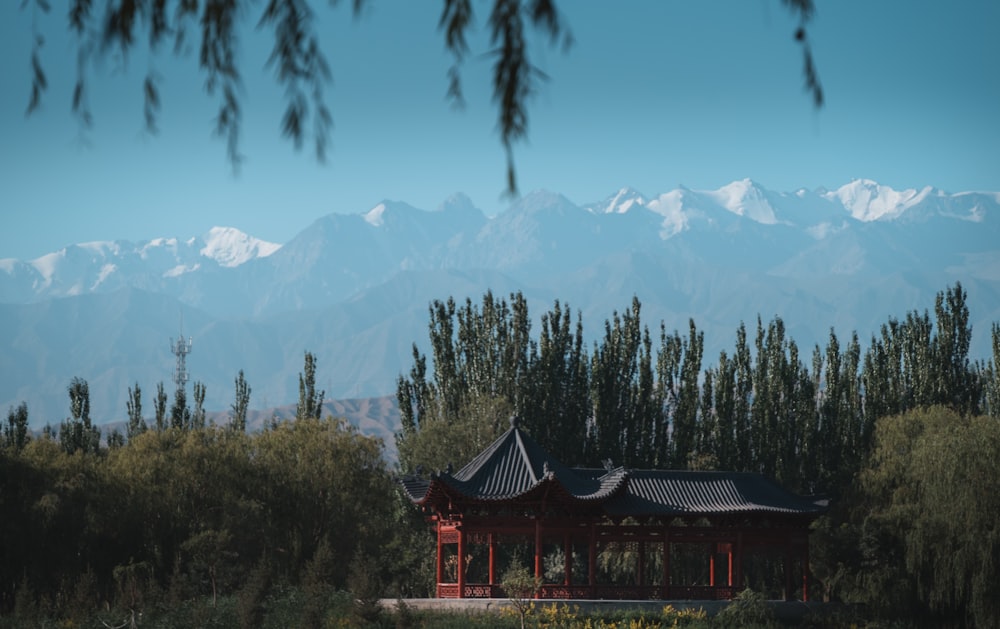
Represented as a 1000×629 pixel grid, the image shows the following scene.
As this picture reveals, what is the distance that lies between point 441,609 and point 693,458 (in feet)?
55.2

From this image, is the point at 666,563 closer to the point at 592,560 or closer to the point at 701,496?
the point at 592,560

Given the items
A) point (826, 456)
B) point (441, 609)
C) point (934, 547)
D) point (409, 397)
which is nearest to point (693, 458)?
point (826, 456)

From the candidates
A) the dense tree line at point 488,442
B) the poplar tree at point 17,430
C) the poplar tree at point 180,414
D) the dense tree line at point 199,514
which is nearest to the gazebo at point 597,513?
the dense tree line at point 488,442

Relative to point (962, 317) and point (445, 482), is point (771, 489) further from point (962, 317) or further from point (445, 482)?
point (962, 317)

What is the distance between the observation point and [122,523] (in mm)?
33844

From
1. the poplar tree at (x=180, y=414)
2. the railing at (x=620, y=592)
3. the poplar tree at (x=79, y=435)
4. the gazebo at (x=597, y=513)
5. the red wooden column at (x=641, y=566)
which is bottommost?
the railing at (x=620, y=592)

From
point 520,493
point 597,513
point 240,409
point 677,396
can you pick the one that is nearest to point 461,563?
point 520,493

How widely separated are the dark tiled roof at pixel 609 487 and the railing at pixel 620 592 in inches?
63.0

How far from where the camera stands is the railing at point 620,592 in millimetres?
29344

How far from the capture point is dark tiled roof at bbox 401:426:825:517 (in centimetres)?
2939

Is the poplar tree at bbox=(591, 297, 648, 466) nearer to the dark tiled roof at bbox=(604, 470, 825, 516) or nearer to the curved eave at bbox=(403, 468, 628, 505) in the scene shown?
the dark tiled roof at bbox=(604, 470, 825, 516)

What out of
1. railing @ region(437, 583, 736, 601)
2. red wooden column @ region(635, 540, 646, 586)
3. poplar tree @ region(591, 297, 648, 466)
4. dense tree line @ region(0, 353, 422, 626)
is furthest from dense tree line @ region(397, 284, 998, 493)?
railing @ region(437, 583, 736, 601)

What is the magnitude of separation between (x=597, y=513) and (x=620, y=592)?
176 cm

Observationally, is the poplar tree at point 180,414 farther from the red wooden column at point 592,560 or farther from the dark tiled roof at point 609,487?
the red wooden column at point 592,560
